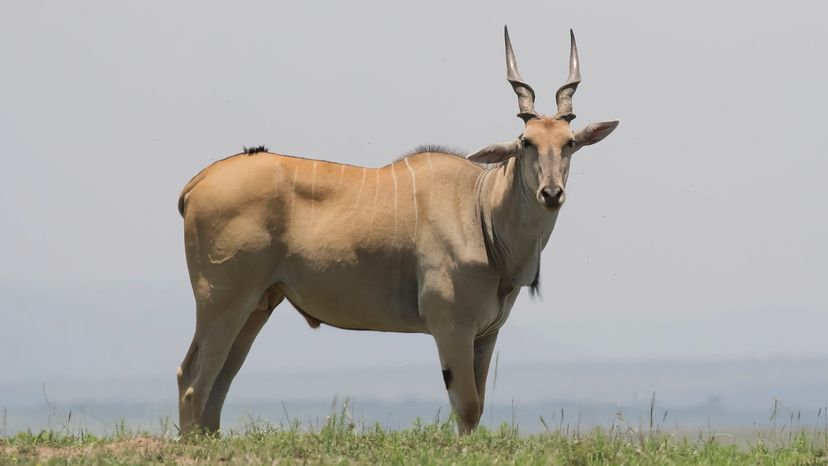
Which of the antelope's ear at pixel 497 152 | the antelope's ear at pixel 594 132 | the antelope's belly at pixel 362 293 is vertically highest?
the antelope's ear at pixel 594 132

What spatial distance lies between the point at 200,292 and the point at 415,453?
11.7 feet

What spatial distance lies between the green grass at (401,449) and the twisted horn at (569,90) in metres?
2.93

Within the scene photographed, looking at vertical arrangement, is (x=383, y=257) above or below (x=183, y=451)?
above

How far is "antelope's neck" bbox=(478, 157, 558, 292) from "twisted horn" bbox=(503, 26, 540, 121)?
422mm

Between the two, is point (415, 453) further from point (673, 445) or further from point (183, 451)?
point (673, 445)

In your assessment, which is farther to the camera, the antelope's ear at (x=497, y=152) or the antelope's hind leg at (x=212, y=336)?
the antelope's hind leg at (x=212, y=336)

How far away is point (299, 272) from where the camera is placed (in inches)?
436

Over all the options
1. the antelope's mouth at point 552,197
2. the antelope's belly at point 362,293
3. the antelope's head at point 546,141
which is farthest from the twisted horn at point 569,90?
the antelope's belly at point 362,293

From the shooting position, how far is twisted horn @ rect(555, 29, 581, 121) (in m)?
10.9

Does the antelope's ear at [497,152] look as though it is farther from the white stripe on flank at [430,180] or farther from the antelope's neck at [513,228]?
the white stripe on flank at [430,180]

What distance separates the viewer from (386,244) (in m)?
11.0

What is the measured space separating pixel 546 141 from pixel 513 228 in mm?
932

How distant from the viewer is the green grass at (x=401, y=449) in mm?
8453

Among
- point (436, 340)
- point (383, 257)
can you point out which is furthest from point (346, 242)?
point (436, 340)
